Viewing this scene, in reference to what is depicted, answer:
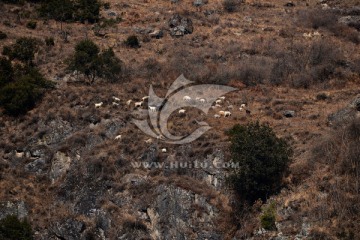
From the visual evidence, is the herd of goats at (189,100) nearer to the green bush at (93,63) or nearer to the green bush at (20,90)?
the green bush at (93,63)

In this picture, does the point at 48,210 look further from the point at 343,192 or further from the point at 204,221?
the point at 343,192

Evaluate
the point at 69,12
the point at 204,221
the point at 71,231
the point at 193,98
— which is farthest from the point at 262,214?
the point at 69,12

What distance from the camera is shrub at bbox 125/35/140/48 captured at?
43500mm

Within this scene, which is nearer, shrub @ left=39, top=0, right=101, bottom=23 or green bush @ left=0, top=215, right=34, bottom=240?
green bush @ left=0, top=215, right=34, bottom=240

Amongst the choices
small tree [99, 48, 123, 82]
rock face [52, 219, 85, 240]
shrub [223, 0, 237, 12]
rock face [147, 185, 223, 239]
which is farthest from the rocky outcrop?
shrub [223, 0, 237, 12]

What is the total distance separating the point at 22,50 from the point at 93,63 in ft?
22.3

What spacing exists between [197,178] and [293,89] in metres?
12.1

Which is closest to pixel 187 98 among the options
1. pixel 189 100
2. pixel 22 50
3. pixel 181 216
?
pixel 189 100

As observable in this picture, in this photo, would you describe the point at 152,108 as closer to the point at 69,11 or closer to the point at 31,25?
the point at 31,25

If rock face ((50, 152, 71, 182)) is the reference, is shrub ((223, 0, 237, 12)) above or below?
above

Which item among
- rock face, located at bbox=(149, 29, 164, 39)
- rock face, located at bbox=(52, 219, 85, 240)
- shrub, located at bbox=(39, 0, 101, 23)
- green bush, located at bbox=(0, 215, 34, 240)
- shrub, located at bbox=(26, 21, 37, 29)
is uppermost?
shrub, located at bbox=(39, 0, 101, 23)

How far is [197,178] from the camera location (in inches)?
1066

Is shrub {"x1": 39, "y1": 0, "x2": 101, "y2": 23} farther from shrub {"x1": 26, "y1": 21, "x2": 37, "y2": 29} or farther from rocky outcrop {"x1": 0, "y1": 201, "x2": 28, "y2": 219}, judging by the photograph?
rocky outcrop {"x1": 0, "y1": 201, "x2": 28, "y2": 219}

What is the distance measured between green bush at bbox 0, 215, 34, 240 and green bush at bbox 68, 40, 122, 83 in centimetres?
1401
